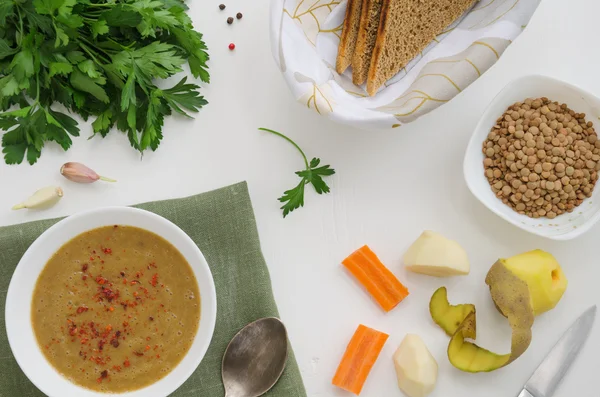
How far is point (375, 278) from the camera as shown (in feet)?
7.70

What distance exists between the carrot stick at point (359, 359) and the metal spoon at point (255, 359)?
241 millimetres

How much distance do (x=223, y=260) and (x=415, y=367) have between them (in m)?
0.75

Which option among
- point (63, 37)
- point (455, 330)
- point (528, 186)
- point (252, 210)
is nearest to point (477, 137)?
point (528, 186)

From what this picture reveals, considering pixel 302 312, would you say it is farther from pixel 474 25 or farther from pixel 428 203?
pixel 474 25

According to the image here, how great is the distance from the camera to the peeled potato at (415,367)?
2254 mm

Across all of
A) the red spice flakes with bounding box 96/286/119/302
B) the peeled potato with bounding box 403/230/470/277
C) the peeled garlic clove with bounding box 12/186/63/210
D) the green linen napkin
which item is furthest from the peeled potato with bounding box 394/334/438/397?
the peeled garlic clove with bounding box 12/186/63/210

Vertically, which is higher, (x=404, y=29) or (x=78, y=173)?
(x=404, y=29)

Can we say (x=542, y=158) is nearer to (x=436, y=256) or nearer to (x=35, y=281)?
(x=436, y=256)

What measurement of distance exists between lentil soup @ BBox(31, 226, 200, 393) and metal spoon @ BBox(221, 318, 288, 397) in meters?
0.23

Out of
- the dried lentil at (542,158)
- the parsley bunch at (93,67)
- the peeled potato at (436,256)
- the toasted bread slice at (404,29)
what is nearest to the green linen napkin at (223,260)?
the parsley bunch at (93,67)

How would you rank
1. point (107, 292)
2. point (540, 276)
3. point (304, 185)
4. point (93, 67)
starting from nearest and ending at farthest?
1. point (107, 292)
2. point (93, 67)
3. point (540, 276)
4. point (304, 185)

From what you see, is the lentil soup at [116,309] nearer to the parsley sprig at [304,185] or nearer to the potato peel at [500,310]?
the parsley sprig at [304,185]

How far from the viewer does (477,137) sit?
2.32 m

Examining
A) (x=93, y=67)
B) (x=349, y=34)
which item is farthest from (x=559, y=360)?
Answer: (x=93, y=67)
